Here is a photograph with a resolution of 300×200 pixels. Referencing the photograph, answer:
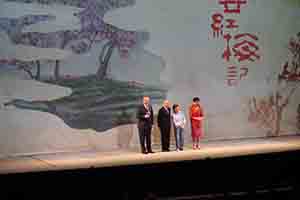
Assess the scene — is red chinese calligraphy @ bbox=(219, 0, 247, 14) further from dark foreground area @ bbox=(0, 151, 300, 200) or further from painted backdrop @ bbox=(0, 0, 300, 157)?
dark foreground area @ bbox=(0, 151, 300, 200)

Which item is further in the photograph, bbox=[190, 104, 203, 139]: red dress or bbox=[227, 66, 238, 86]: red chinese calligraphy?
bbox=[227, 66, 238, 86]: red chinese calligraphy

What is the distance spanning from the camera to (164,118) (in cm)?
1366

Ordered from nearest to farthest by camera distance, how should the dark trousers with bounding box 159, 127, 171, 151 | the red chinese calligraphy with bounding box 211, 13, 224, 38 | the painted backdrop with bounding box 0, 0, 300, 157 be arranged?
the dark trousers with bounding box 159, 127, 171, 151 → the painted backdrop with bounding box 0, 0, 300, 157 → the red chinese calligraphy with bounding box 211, 13, 224, 38

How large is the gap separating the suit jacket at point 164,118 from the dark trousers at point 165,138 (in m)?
0.06

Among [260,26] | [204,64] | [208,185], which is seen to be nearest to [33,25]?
A: [204,64]

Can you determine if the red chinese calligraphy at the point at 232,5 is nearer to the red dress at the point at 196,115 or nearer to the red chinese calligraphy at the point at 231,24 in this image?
the red chinese calligraphy at the point at 231,24

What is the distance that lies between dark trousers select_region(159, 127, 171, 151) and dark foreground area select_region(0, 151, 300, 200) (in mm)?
4626

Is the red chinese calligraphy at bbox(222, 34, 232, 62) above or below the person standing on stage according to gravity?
above

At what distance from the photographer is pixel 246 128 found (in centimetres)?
1622

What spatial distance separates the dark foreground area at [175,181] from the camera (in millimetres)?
7945

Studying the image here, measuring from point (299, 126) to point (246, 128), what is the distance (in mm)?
1550

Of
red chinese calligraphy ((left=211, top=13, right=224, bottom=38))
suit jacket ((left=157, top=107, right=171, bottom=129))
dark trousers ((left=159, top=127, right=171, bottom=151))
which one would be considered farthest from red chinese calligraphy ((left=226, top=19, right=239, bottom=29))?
dark trousers ((left=159, top=127, right=171, bottom=151))

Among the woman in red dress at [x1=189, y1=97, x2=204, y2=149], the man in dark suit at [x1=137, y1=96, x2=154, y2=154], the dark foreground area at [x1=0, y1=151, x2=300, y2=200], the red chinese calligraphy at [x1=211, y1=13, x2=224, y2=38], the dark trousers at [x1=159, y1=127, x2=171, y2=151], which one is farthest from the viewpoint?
the red chinese calligraphy at [x1=211, y1=13, x2=224, y2=38]

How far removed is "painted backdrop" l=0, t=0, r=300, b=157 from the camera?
1402cm
